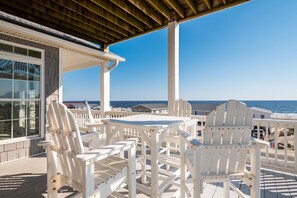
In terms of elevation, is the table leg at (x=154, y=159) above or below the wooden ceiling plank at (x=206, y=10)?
below

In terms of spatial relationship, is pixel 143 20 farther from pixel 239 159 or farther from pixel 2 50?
pixel 239 159

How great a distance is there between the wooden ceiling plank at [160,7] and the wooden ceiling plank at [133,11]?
1.76 feet

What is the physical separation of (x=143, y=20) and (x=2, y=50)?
323 cm

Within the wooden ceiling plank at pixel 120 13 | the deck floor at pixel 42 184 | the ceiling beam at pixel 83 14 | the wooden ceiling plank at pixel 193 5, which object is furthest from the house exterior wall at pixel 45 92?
the wooden ceiling plank at pixel 193 5

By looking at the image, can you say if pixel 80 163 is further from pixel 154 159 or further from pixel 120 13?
pixel 120 13

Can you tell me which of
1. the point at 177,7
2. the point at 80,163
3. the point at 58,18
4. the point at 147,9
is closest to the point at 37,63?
the point at 58,18

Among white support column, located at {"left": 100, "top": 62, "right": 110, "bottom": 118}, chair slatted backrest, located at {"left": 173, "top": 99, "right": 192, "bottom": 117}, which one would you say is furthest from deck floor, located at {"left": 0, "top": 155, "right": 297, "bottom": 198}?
white support column, located at {"left": 100, "top": 62, "right": 110, "bottom": 118}

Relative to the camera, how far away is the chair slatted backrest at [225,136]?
1.62 metres

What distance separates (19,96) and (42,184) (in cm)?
227

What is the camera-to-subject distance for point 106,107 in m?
5.94

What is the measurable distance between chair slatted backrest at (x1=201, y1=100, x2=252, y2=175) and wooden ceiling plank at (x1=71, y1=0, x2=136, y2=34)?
362 cm

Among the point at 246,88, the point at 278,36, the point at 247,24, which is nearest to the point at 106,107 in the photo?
the point at 247,24

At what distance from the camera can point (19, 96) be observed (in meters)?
3.69

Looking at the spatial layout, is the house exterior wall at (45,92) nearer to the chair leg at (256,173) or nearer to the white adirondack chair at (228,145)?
the white adirondack chair at (228,145)
